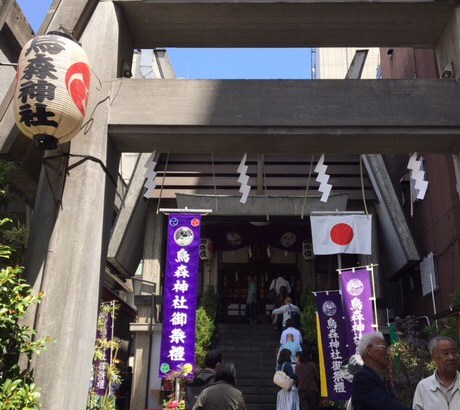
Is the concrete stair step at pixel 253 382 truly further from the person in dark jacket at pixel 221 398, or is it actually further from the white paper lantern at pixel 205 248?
the person in dark jacket at pixel 221 398

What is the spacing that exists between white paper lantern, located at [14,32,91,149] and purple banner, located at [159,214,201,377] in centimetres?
788

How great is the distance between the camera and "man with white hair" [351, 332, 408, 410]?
12.7ft

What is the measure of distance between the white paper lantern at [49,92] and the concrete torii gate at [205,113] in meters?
0.90

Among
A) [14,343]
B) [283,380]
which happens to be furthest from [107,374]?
[14,343]

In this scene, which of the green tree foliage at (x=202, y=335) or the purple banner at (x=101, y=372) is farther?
the green tree foliage at (x=202, y=335)

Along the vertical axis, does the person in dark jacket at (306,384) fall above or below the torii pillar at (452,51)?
below

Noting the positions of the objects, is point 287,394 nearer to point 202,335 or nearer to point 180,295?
point 180,295

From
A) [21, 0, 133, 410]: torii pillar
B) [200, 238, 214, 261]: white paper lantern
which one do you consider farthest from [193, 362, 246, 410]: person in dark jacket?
[200, 238, 214, 261]: white paper lantern

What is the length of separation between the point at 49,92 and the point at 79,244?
1.82 meters

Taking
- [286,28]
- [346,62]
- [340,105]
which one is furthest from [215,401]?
[346,62]

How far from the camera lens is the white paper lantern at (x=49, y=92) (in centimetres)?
558

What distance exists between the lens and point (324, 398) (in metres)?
13.4

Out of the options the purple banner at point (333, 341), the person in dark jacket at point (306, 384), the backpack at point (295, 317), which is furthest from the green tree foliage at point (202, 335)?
the person in dark jacket at point (306, 384)

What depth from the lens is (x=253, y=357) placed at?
51.2 feet
